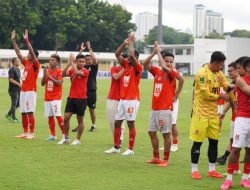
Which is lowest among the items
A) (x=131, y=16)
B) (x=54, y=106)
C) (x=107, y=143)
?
(x=107, y=143)

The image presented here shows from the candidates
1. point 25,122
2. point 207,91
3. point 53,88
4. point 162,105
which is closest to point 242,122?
point 207,91

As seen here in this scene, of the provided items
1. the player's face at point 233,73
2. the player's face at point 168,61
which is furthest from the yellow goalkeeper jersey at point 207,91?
the player's face at point 168,61

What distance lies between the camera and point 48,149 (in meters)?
12.7

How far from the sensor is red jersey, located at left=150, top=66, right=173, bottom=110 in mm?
11102

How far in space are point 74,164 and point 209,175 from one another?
2564 mm

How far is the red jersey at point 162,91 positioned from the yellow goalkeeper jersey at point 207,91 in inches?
46.6

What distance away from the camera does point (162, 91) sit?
11.1 meters

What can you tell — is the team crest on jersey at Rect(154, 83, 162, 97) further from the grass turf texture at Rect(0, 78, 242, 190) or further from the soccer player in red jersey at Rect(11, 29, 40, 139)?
the soccer player in red jersey at Rect(11, 29, 40, 139)

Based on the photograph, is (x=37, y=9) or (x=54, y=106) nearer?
(x=54, y=106)

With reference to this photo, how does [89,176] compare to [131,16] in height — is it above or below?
below

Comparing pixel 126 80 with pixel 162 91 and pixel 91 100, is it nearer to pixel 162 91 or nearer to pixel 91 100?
pixel 162 91

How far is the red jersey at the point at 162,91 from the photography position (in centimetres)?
1110

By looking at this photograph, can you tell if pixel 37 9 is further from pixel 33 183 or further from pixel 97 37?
pixel 33 183

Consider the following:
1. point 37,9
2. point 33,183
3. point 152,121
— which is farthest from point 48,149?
point 37,9
